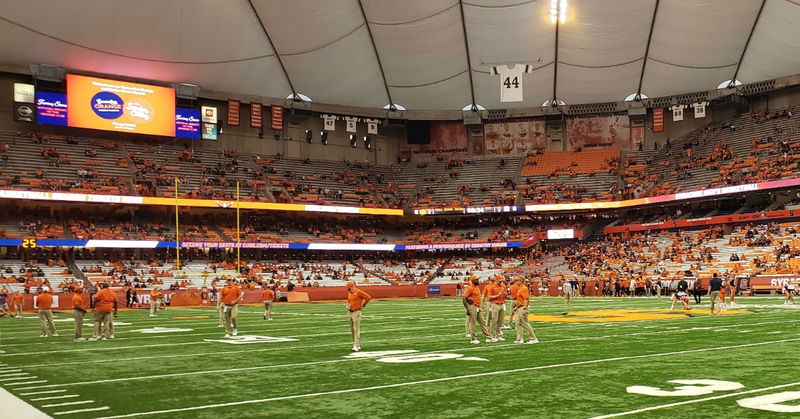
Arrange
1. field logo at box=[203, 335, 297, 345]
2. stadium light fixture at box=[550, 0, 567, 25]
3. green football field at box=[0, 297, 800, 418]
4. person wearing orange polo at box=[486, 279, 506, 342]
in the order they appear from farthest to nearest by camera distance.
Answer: stadium light fixture at box=[550, 0, 567, 25]
field logo at box=[203, 335, 297, 345]
person wearing orange polo at box=[486, 279, 506, 342]
green football field at box=[0, 297, 800, 418]

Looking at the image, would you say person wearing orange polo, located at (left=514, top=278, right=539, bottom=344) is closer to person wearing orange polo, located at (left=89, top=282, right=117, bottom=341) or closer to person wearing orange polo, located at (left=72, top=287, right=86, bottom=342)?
person wearing orange polo, located at (left=89, top=282, right=117, bottom=341)

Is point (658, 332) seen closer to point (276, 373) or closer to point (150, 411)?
point (276, 373)

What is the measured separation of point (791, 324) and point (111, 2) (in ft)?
134

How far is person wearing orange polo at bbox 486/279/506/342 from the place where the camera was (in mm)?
16297

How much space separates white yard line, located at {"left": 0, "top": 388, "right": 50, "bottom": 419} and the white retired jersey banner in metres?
41.5

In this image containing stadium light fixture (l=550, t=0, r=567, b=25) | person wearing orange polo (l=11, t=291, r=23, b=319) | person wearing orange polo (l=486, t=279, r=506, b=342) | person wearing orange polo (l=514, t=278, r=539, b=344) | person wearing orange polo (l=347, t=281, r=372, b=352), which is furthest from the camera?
stadium light fixture (l=550, t=0, r=567, b=25)

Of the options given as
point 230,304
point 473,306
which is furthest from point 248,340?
point 473,306

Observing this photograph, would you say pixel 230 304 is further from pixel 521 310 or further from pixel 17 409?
pixel 17 409

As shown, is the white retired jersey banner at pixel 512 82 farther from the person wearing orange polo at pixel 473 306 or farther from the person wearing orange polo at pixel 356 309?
the person wearing orange polo at pixel 356 309

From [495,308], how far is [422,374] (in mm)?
5548

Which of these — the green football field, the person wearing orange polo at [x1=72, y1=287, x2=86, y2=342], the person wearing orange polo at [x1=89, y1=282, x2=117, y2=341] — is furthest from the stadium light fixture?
the person wearing orange polo at [x1=72, y1=287, x2=86, y2=342]

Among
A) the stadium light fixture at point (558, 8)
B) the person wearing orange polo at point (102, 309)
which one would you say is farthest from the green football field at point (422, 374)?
the stadium light fixture at point (558, 8)

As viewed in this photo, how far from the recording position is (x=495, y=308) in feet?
53.8

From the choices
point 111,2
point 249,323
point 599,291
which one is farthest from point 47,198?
point 599,291
